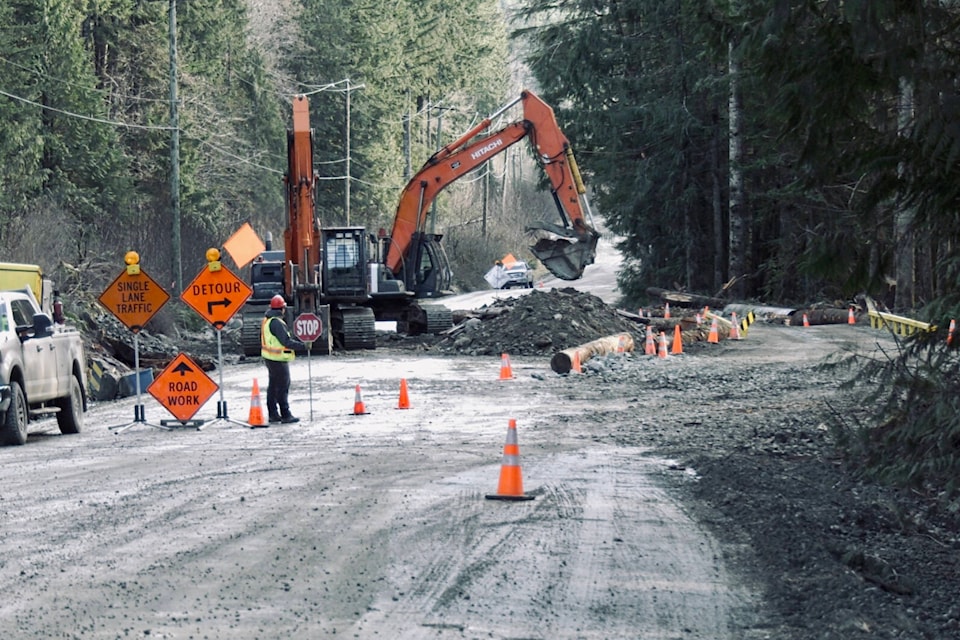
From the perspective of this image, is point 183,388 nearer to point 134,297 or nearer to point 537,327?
point 134,297

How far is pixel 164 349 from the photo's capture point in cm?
3431

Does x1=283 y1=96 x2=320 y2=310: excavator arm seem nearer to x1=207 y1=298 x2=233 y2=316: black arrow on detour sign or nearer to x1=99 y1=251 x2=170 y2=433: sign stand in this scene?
x1=99 y1=251 x2=170 y2=433: sign stand

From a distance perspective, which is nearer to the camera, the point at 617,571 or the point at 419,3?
the point at 617,571

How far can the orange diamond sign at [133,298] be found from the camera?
19.9 metres

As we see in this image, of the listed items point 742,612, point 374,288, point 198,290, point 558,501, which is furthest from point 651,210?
point 742,612

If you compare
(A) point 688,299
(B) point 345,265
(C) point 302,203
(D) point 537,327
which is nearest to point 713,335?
(D) point 537,327

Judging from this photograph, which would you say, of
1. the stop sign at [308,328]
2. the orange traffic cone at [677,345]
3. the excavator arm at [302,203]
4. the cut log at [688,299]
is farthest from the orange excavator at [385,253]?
the cut log at [688,299]

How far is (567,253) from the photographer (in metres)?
33.3

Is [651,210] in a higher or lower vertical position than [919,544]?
higher

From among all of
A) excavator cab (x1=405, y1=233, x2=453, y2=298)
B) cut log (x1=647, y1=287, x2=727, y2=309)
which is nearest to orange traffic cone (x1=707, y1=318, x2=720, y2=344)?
excavator cab (x1=405, y1=233, x2=453, y2=298)

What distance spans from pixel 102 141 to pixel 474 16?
50.2m

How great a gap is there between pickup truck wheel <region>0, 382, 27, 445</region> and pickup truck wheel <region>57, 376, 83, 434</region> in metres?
1.46

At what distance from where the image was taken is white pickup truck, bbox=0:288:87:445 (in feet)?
57.0

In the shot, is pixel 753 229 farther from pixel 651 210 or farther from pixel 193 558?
pixel 193 558
